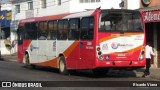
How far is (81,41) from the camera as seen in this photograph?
2152 centimetres

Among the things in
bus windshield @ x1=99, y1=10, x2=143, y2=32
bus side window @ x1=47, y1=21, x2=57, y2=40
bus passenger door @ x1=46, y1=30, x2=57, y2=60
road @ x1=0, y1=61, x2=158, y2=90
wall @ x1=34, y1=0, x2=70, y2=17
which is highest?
wall @ x1=34, y1=0, x2=70, y2=17

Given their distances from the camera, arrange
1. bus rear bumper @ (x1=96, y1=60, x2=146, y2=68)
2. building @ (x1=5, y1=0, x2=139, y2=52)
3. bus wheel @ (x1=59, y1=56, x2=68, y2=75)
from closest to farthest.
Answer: bus rear bumper @ (x1=96, y1=60, x2=146, y2=68)
bus wheel @ (x1=59, y1=56, x2=68, y2=75)
building @ (x1=5, y1=0, x2=139, y2=52)

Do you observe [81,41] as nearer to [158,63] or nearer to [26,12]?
[158,63]

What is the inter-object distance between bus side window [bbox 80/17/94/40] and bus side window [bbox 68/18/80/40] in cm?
48

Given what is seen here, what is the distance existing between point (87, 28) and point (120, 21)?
4.99 feet

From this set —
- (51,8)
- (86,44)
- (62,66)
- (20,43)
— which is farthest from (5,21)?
(86,44)

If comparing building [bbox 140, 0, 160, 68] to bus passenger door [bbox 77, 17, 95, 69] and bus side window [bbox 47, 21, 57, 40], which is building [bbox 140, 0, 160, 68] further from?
bus passenger door [bbox 77, 17, 95, 69]

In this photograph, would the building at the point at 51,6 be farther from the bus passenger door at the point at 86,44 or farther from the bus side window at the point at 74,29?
the bus passenger door at the point at 86,44

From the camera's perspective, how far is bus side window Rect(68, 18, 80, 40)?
71.9ft

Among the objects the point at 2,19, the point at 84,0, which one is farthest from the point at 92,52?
the point at 2,19

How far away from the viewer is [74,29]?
875 inches

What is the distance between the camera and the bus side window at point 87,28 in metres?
20.5

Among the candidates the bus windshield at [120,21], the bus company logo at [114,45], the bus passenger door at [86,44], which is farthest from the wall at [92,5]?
the bus company logo at [114,45]

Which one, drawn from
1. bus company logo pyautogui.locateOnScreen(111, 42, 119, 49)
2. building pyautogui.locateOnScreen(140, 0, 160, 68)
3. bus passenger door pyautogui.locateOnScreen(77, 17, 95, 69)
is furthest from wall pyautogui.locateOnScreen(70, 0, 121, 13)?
bus company logo pyautogui.locateOnScreen(111, 42, 119, 49)
